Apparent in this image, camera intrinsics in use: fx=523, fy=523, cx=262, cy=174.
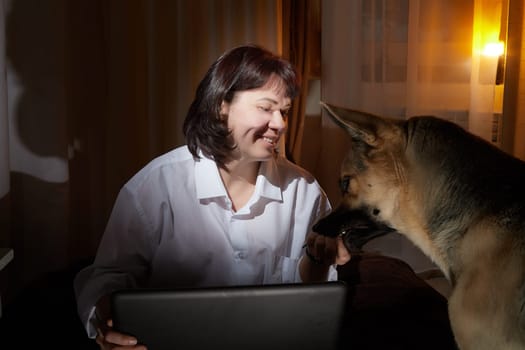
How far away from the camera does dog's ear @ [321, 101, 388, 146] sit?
102 cm

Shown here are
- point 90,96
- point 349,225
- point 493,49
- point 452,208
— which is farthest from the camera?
point 493,49

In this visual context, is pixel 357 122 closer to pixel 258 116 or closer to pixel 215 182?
pixel 258 116

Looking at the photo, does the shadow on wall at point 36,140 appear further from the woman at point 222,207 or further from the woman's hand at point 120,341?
the woman's hand at point 120,341

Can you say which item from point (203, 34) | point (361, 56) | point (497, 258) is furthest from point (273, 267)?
point (361, 56)

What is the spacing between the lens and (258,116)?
1.31m

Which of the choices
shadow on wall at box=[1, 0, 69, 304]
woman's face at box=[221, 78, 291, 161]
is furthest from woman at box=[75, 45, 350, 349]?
shadow on wall at box=[1, 0, 69, 304]

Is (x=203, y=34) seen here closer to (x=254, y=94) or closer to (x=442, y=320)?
(x=254, y=94)

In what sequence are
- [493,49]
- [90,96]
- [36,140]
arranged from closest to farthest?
[36,140], [90,96], [493,49]

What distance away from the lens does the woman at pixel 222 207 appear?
1.31m

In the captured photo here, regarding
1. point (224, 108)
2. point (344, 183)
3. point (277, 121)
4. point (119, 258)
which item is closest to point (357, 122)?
point (344, 183)

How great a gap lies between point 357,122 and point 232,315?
45cm

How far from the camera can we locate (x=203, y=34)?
7.63 feet

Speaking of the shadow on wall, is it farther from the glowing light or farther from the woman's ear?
the glowing light

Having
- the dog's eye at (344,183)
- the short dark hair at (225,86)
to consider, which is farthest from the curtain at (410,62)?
the dog's eye at (344,183)
